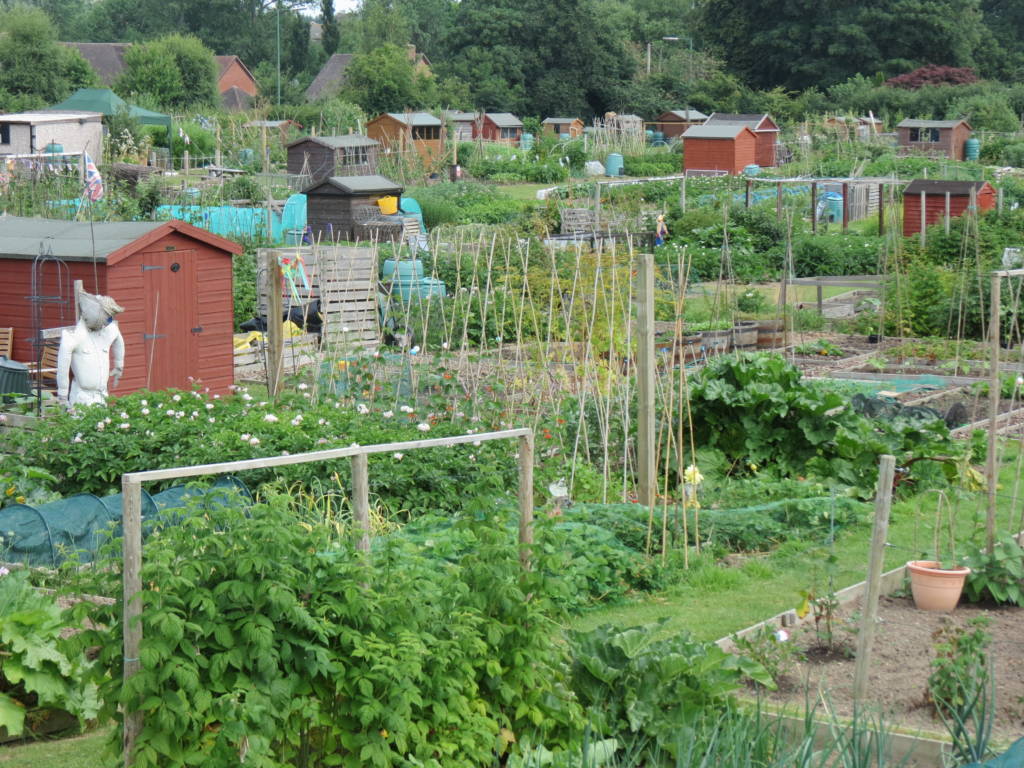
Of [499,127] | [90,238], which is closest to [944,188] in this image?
[90,238]

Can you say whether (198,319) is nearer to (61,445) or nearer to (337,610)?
(61,445)

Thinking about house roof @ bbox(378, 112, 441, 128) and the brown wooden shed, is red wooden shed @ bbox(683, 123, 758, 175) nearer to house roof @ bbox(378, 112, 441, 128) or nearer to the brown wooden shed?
the brown wooden shed

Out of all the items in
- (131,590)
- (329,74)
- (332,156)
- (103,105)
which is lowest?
(131,590)

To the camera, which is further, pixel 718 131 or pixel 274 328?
pixel 718 131

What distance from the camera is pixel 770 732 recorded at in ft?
16.7

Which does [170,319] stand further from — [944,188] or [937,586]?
[944,188]

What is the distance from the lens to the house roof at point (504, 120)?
2456 inches

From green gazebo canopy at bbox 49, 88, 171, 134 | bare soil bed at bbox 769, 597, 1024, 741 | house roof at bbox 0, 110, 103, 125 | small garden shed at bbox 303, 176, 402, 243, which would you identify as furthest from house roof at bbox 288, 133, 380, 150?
bare soil bed at bbox 769, 597, 1024, 741

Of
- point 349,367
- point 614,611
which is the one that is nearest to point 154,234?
point 349,367

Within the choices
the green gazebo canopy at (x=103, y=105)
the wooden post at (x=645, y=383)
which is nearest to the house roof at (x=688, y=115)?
the green gazebo canopy at (x=103, y=105)

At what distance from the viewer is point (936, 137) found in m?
53.1

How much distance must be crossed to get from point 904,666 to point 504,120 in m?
58.4

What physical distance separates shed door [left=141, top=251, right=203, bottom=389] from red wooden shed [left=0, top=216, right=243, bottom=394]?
0.03 feet

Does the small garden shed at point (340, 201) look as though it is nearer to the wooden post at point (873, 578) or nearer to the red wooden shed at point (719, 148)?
the wooden post at point (873, 578)
